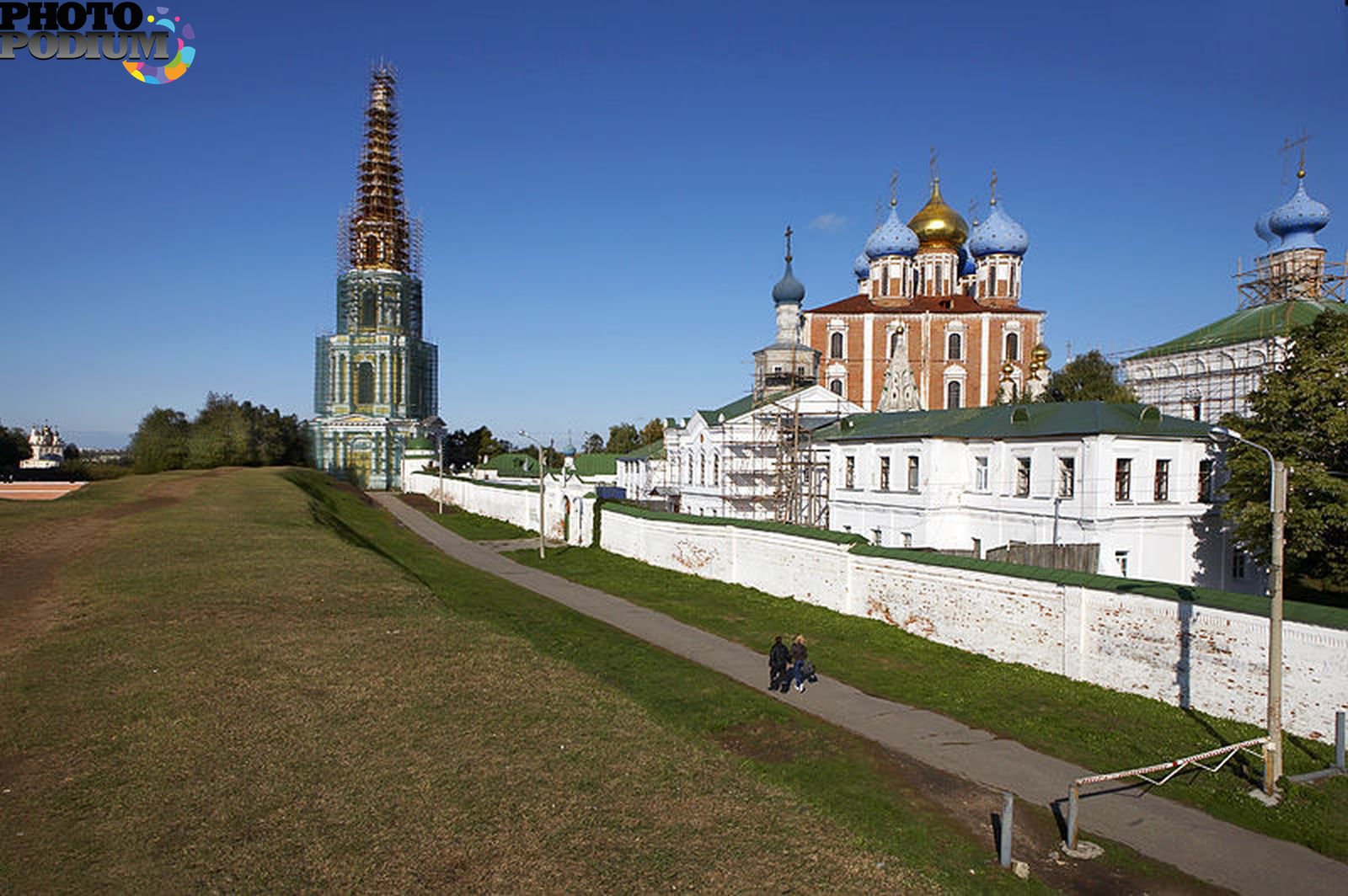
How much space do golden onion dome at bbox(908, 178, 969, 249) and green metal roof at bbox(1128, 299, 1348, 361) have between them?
2744 cm

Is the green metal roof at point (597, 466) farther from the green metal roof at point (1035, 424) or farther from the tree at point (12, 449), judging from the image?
the tree at point (12, 449)

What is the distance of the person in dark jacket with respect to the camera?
15961mm

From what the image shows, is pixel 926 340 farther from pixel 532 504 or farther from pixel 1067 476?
pixel 1067 476

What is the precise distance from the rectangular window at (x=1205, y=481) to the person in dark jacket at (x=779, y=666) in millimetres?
19777

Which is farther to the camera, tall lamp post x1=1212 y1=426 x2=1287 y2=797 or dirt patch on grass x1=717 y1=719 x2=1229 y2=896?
tall lamp post x1=1212 y1=426 x2=1287 y2=797

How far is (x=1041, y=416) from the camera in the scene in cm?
2944

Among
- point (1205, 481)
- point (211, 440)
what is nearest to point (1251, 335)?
point (1205, 481)

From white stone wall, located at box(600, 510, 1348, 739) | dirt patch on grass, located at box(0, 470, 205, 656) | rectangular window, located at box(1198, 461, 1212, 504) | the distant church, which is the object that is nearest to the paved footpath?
white stone wall, located at box(600, 510, 1348, 739)

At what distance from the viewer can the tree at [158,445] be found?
6234 cm

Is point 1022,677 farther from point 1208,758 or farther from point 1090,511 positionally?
point 1090,511

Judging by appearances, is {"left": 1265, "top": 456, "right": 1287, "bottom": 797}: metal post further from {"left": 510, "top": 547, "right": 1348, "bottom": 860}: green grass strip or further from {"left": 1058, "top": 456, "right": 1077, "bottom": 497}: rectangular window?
{"left": 1058, "top": 456, "right": 1077, "bottom": 497}: rectangular window

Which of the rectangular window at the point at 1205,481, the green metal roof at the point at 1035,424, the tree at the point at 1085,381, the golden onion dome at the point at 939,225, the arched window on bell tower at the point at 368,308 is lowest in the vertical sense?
the rectangular window at the point at 1205,481

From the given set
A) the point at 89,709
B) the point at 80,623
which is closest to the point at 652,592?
the point at 80,623

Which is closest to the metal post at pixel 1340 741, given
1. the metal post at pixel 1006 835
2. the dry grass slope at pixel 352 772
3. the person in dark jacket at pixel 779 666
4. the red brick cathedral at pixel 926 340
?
the metal post at pixel 1006 835
